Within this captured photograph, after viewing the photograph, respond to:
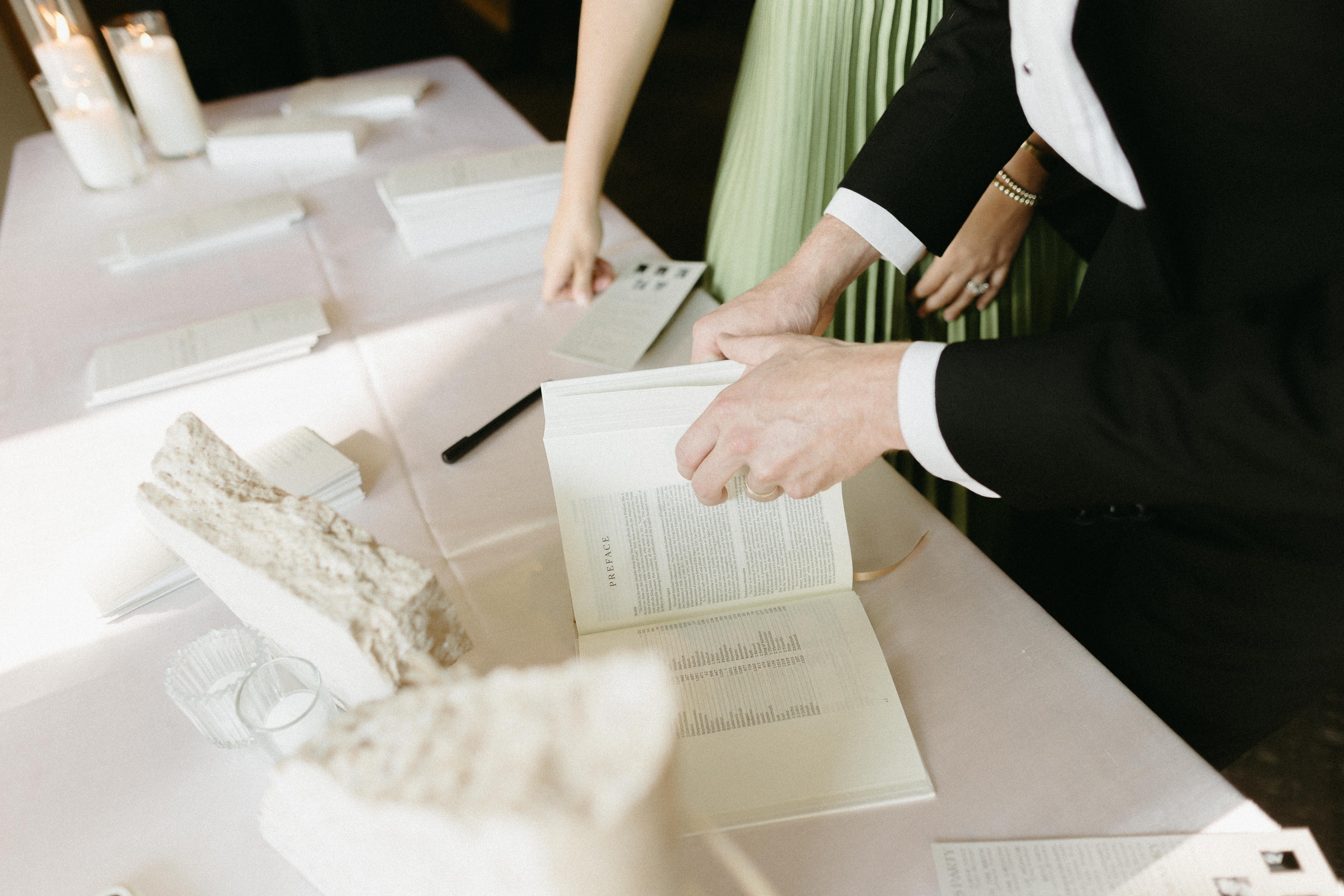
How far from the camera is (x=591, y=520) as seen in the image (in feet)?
2.47

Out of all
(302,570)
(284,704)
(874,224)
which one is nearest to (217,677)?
(284,704)

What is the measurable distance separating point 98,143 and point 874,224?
5.18 feet

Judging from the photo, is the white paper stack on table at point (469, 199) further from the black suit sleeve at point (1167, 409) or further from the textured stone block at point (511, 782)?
the textured stone block at point (511, 782)

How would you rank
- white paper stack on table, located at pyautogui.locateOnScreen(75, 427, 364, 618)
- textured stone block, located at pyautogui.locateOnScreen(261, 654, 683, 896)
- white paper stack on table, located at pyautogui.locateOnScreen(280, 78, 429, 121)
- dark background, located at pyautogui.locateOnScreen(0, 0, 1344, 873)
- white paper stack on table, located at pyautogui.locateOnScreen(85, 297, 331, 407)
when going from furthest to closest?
white paper stack on table, located at pyautogui.locateOnScreen(280, 78, 429, 121) < dark background, located at pyautogui.locateOnScreen(0, 0, 1344, 873) < white paper stack on table, located at pyautogui.locateOnScreen(85, 297, 331, 407) < white paper stack on table, located at pyautogui.locateOnScreen(75, 427, 364, 618) < textured stone block, located at pyautogui.locateOnScreen(261, 654, 683, 896)

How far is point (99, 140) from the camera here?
5.38 ft

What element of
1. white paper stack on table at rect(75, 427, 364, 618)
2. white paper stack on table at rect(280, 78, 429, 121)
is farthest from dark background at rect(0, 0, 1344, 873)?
white paper stack on table at rect(280, 78, 429, 121)

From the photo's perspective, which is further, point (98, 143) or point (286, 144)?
point (286, 144)

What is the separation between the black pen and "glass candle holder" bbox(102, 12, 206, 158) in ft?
4.15

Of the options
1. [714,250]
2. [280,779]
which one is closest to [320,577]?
[280,779]

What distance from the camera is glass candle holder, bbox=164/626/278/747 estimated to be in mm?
663

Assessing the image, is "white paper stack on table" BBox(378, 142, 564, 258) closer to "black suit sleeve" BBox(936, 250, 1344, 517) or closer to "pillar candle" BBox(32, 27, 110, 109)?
"pillar candle" BBox(32, 27, 110, 109)

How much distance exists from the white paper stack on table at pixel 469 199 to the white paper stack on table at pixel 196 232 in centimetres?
21

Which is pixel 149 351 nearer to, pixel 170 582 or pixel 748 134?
pixel 170 582

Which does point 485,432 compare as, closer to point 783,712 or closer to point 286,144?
point 783,712
